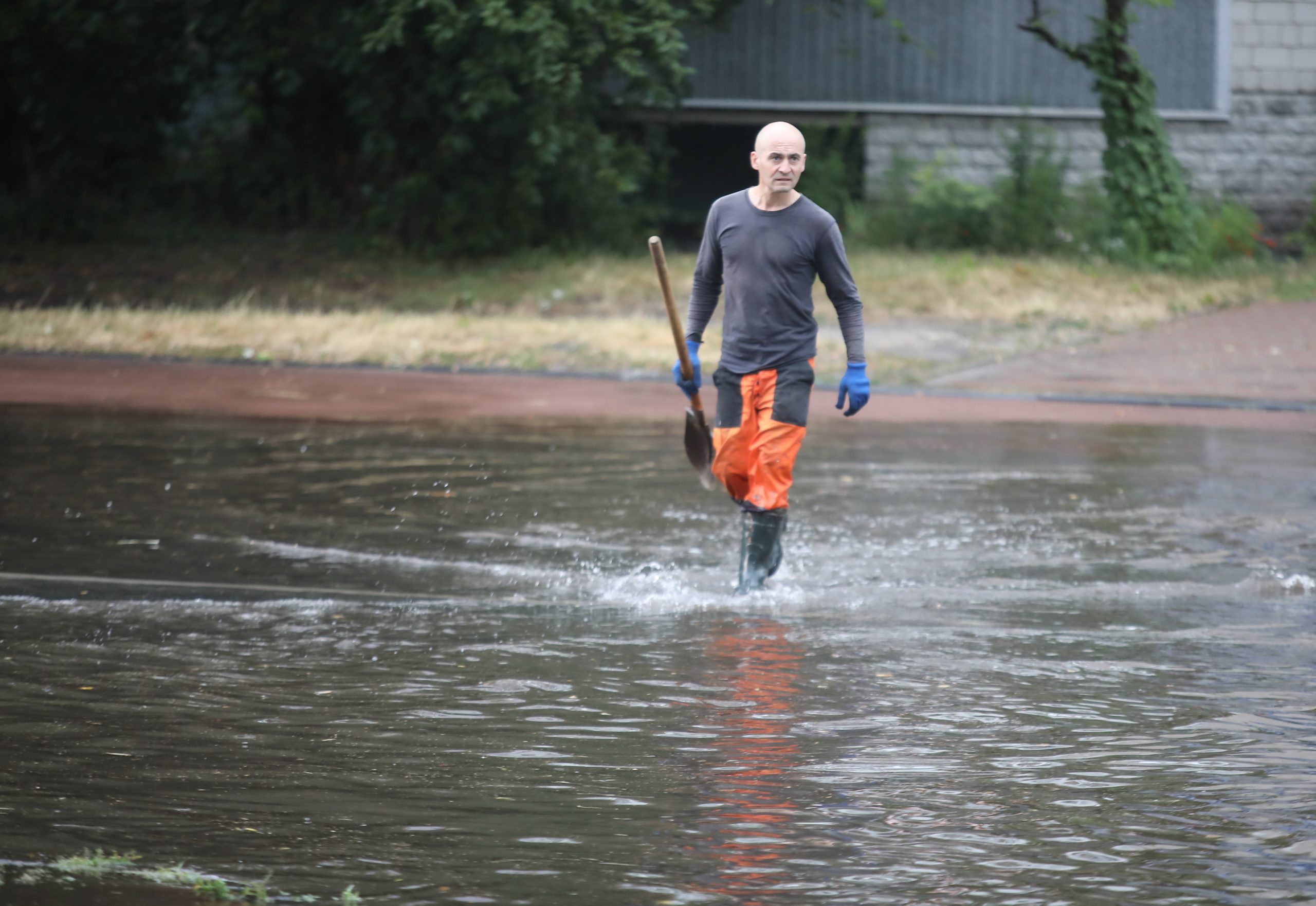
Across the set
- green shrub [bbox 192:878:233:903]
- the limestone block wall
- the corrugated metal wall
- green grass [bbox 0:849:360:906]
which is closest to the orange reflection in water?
green grass [bbox 0:849:360:906]

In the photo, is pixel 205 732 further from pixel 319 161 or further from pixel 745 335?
pixel 319 161

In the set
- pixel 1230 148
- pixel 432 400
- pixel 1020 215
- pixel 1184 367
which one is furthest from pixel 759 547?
pixel 1230 148

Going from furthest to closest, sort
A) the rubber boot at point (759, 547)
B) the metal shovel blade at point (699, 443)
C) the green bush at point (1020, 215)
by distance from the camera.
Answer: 1. the green bush at point (1020, 215)
2. the metal shovel blade at point (699, 443)
3. the rubber boot at point (759, 547)

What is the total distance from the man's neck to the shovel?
49 centimetres

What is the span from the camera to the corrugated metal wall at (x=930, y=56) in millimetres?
25562

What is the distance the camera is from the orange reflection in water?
381 centimetres

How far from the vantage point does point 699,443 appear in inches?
285

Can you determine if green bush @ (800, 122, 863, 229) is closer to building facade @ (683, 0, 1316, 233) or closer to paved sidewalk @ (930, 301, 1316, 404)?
building facade @ (683, 0, 1316, 233)

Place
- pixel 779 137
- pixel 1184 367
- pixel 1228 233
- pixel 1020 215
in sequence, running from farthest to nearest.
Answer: pixel 1020 215
pixel 1228 233
pixel 1184 367
pixel 779 137

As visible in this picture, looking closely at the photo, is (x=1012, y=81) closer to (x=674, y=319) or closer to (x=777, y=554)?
(x=674, y=319)

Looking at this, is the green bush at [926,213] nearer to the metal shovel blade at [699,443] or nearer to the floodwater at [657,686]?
the floodwater at [657,686]

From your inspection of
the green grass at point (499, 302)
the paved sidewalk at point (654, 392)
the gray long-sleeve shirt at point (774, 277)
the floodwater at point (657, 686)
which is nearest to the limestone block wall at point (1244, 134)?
the green grass at point (499, 302)

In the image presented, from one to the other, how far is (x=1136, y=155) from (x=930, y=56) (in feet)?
13.8

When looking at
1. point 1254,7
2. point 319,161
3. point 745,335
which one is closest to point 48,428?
point 745,335
